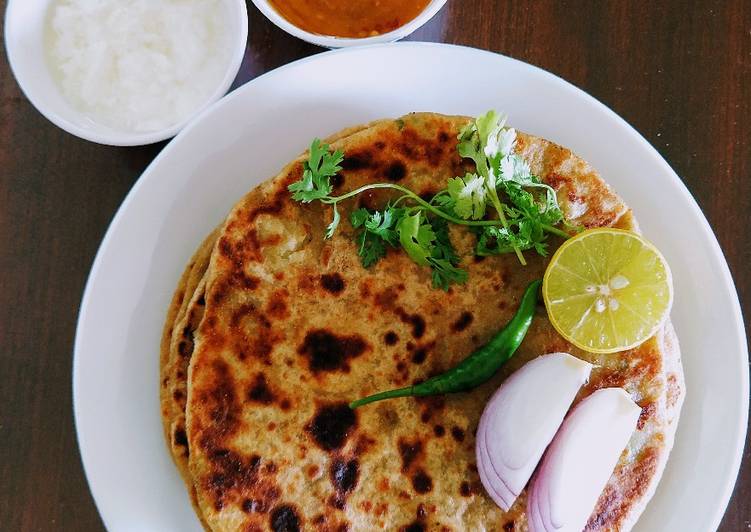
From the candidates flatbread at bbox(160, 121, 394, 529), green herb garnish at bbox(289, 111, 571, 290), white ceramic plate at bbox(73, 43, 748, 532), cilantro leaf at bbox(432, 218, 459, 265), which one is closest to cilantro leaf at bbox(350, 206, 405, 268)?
green herb garnish at bbox(289, 111, 571, 290)

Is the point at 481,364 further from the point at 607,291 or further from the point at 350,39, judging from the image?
the point at 350,39

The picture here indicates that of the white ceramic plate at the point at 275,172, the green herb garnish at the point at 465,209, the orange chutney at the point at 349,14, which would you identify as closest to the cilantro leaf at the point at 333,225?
the green herb garnish at the point at 465,209

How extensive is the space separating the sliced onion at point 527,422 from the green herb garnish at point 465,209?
13.0 inches

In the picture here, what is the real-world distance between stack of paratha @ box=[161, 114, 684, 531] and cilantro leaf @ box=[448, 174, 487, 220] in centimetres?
10

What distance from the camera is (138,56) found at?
2.54 m

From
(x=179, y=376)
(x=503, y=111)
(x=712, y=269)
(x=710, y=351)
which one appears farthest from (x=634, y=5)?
(x=179, y=376)

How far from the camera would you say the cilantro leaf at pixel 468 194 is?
2164 mm

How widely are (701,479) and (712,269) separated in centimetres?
64

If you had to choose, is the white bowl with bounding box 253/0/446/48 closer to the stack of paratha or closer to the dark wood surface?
the dark wood surface

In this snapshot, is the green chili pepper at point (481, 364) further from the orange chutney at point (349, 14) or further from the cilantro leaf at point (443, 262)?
the orange chutney at point (349, 14)

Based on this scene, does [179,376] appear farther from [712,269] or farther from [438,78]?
[712,269]

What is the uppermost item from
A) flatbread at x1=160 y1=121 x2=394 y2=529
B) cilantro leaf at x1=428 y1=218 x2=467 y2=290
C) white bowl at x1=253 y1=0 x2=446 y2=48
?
white bowl at x1=253 y1=0 x2=446 y2=48

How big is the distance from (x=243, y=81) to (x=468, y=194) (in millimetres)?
1035

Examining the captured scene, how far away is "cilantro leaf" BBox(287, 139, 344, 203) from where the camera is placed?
2.18 m
